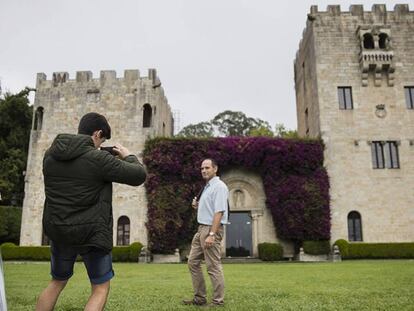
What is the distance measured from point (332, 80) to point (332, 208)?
7.24 metres

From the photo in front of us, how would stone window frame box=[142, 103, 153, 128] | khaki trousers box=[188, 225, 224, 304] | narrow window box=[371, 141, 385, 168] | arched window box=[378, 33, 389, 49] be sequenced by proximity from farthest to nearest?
stone window frame box=[142, 103, 153, 128] → arched window box=[378, 33, 389, 49] → narrow window box=[371, 141, 385, 168] → khaki trousers box=[188, 225, 224, 304]

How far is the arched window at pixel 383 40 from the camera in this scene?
74.9 feet

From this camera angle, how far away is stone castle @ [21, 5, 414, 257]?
834 inches

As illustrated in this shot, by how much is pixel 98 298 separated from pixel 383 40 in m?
24.0

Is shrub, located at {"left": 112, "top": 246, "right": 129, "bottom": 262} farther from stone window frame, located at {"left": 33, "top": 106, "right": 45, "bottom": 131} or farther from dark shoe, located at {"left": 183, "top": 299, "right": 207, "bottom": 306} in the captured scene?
dark shoe, located at {"left": 183, "top": 299, "right": 207, "bottom": 306}

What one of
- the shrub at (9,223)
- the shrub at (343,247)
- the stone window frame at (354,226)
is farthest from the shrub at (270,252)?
the shrub at (9,223)

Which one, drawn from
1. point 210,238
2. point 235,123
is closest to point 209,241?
point 210,238

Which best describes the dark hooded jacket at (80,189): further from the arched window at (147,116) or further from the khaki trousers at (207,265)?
the arched window at (147,116)

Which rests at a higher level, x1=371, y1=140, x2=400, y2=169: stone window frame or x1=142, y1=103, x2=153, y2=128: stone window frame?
x1=142, y1=103, x2=153, y2=128: stone window frame

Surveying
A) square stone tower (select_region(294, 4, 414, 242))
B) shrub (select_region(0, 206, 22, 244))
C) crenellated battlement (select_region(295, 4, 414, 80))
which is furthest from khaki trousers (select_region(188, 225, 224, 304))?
shrub (select_region(0, 206, 22, 244))

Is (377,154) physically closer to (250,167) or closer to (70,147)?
(250,167)

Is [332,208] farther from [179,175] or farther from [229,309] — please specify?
[229,309]

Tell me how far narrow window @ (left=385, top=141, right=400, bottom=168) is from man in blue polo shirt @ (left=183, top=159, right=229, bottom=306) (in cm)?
1867

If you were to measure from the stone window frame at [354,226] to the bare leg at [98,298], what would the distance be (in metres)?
19.7
